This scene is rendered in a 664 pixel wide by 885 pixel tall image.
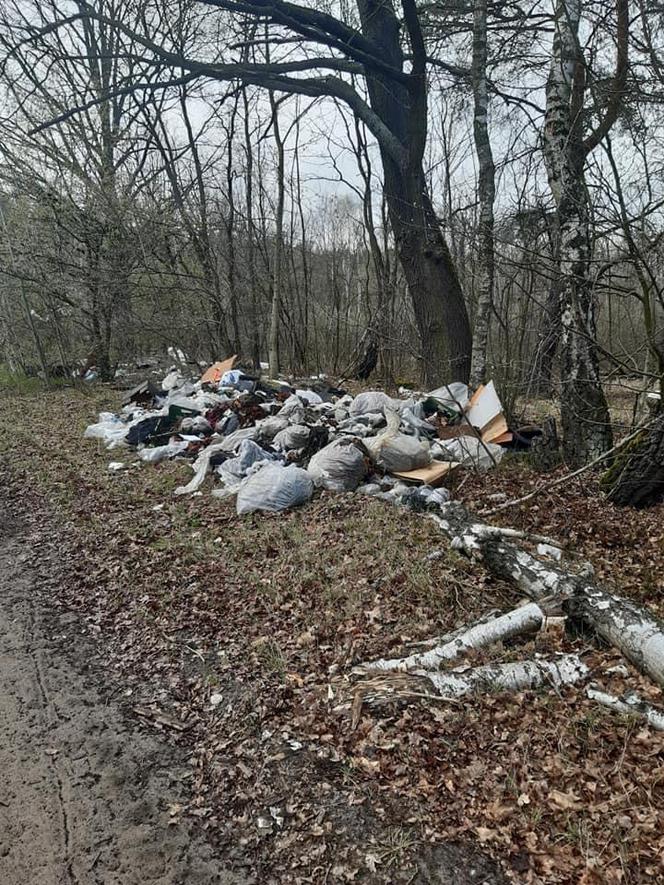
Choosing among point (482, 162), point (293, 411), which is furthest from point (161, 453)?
point (482, 162)

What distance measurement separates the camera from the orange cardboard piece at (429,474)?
5.05 meters

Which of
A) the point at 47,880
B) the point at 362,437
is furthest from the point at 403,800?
the point at 362,437

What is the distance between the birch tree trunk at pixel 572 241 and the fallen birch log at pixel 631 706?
2.80 metres

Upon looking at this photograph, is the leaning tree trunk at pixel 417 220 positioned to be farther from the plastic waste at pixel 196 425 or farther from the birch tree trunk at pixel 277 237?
the birch tree trunk at pixel 277 237

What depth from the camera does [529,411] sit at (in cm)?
802

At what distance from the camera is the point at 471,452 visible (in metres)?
5.62

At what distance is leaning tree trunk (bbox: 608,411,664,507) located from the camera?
4.32m

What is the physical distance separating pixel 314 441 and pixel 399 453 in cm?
105

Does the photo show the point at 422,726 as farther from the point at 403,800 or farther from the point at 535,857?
the point at 535,857

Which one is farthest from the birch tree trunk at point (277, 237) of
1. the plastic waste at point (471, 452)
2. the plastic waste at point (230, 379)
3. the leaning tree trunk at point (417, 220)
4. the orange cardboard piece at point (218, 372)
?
the plastic waste at point (471, 452)

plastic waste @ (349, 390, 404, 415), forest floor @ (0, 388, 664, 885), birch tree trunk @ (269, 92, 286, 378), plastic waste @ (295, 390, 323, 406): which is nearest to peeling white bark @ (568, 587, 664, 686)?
forest floor @ (0, 388, 664, 885)

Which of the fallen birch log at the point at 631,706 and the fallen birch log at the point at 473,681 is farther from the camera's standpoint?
→ the fallen birch log at the point at 473,681

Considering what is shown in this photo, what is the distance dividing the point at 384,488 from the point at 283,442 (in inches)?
54.0

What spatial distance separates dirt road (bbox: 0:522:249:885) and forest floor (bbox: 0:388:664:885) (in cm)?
3
